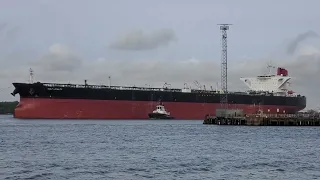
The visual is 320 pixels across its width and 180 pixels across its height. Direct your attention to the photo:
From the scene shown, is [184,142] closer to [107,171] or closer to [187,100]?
[107,171]

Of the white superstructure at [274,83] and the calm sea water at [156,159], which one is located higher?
the white superstructure at [274,83]

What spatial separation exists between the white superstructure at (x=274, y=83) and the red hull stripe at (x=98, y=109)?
17616 millimetres

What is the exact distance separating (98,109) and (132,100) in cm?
550

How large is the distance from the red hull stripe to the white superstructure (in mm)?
17616

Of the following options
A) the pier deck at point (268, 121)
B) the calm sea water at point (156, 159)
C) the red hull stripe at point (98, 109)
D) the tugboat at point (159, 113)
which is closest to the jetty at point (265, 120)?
the pier deck at point (268, 121)

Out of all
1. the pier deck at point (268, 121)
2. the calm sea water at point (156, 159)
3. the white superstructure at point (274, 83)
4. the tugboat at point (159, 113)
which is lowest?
the calm sea water at point (156, 159)

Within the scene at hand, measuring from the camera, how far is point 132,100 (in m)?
75.2

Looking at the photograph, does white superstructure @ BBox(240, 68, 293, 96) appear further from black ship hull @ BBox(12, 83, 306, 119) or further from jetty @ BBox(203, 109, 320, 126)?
jetty @ BBox(203, 109, 320, 126)

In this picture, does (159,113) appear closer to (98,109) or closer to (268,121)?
(98,109)

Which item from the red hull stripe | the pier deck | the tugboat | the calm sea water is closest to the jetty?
the pier deck

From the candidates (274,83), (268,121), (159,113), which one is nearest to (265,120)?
(268,121)

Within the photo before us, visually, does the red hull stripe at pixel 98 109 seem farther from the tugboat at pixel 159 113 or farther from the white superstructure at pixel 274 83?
the white superstructure at pixel 274 83

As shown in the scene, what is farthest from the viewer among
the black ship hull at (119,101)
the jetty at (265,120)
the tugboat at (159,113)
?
the tugboat at (159,113)

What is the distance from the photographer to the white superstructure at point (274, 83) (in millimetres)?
96125
